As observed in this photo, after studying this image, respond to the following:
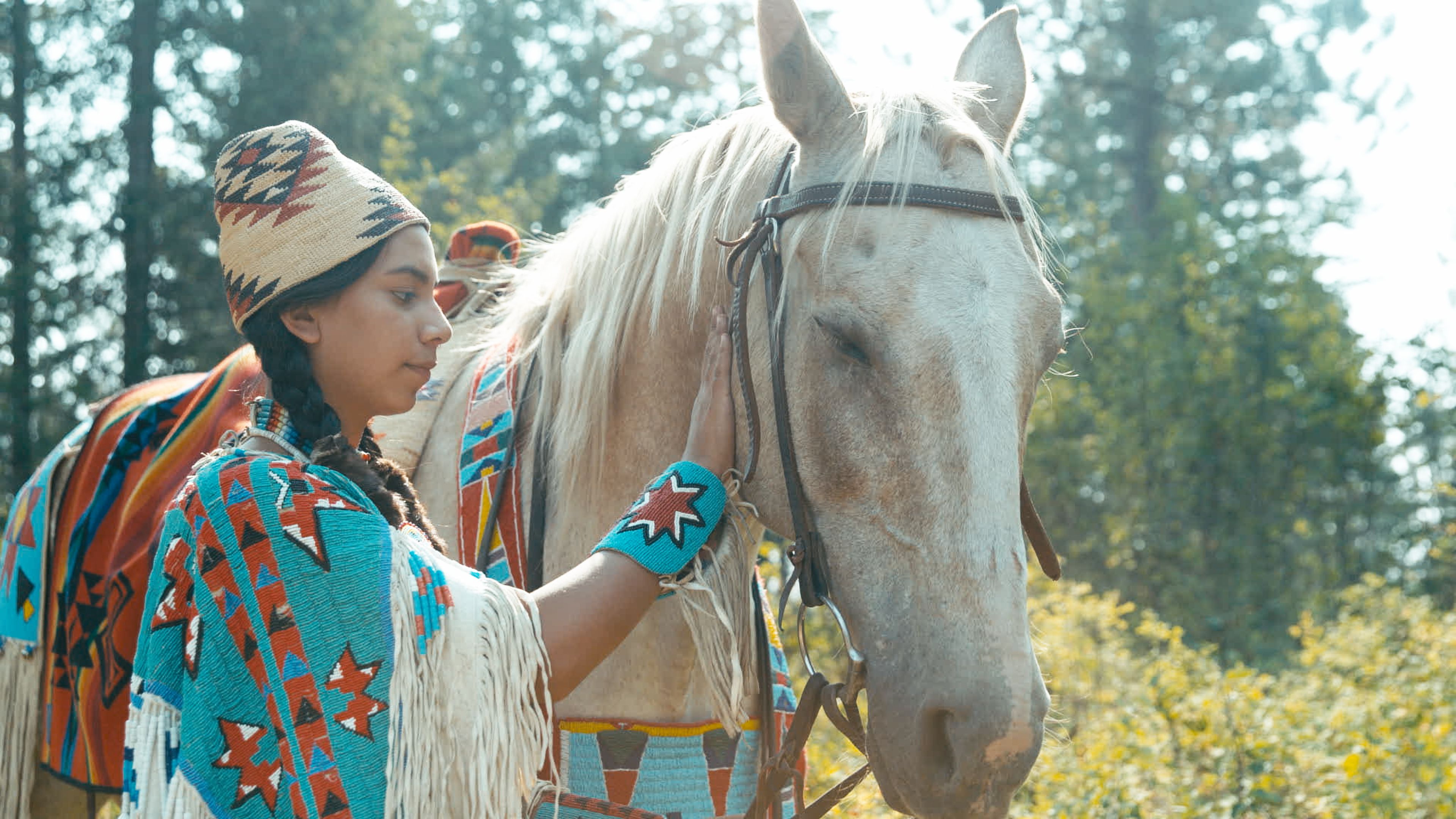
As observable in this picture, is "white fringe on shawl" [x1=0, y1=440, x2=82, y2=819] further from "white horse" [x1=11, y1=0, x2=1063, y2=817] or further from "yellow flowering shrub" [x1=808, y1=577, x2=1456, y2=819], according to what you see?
"yellow flowering shrub" [x1=808, y1=577, x2=1456, y2=819]

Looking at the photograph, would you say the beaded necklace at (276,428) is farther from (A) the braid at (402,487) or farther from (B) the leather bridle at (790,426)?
(B) the leather bridle at (790,426)

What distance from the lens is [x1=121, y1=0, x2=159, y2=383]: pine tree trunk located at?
32.1 ft

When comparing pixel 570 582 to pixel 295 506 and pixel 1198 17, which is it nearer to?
pixel 295 506

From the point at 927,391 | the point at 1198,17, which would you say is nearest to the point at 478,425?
the point at 927,391

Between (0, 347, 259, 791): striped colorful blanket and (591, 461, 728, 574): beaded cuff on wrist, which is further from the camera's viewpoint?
(0, 347, 259, 791): striped colorful blanket

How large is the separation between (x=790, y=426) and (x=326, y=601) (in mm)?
703

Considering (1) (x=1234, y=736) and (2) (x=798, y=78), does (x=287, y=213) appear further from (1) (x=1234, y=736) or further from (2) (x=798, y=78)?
(1) (x=1234, y=736)

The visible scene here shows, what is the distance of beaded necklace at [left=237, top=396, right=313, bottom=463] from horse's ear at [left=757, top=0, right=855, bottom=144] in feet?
2.86

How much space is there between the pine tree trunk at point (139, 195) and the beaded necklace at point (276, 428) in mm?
9231

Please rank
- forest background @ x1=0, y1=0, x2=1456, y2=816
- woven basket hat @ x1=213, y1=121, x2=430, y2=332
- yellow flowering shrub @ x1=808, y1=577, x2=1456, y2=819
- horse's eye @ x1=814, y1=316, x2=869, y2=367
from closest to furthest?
woven basket hat @ x1=213, y1=121, x2=430, y2=332 < horse's eye @ x1=814, y1=316, x2=869, y2=367 < yellow flowering shrub @ x1=808, y1=577, x2=1456, y2=819 < forest background @ x1=0, y1=0, x2=1456, y2=816

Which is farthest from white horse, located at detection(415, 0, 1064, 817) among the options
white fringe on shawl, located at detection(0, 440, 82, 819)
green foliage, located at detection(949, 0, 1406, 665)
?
green foliage, located at detection(949, 0, 1406, 665)

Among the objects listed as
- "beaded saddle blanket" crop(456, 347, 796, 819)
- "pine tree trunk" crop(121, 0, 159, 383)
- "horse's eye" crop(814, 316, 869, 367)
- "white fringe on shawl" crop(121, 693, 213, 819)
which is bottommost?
"pine tree trunk" crop(121, 0, 159, 383)

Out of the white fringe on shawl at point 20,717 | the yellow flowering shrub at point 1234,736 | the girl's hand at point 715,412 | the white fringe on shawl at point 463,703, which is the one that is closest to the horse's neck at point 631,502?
the girl's hand at point 715,412

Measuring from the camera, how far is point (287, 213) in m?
1.47
